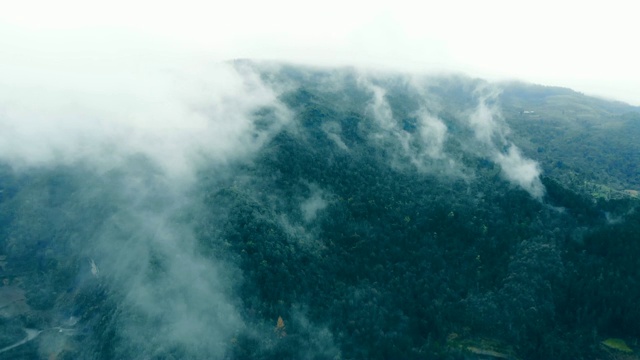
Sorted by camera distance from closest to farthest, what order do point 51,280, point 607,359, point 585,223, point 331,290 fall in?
1. point 607,359
2. point 331,290
3. point 585,223
4. point 51,280

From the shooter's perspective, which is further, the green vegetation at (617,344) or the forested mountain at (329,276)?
the forested mountain at (329,276)

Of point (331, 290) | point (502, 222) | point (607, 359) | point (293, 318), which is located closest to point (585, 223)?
point (502, 222)

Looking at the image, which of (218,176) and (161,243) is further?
(218,176)

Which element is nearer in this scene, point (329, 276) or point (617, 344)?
point (617, 344)

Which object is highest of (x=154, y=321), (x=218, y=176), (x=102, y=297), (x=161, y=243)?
(x=218, y=176)

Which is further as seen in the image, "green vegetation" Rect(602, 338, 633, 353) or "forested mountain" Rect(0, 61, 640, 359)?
"forested mountain" Rect(0, 61, 640, 359)

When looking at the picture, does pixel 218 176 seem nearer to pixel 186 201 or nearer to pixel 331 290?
pixel 186 201

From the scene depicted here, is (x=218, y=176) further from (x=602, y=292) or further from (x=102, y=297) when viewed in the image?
(x=602, y=292)

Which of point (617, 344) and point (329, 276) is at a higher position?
point (617, 344)

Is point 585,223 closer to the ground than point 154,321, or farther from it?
farther from it

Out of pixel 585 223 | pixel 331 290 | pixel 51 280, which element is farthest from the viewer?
pixel 51 280
